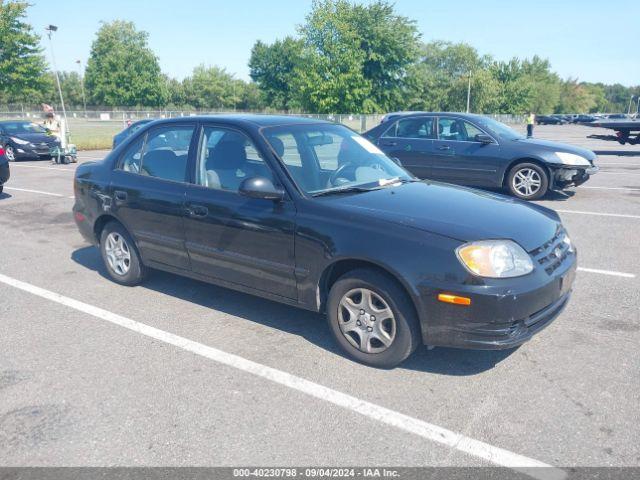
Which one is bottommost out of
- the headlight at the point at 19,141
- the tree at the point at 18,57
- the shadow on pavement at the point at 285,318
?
Result: the shadow on pavement at the point at 285,318

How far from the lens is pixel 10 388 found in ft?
11.4

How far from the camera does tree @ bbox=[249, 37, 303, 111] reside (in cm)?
9806

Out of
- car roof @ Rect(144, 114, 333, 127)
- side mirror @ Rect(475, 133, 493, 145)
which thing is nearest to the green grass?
side mirror @ Rect(475, 133, 493, 145)

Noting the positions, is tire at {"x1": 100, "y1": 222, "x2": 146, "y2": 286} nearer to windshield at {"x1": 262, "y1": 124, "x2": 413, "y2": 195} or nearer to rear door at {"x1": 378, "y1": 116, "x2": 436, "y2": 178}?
windshield at {"x1": 262, "y1": 124, "x2": 413, "y2": 195}

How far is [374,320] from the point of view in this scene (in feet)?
11.9

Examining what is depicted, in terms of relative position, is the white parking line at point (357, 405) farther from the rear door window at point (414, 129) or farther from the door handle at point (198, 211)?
the rear door window at point (414, 129)

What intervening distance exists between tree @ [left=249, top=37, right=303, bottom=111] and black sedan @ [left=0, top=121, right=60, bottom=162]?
78506 mm

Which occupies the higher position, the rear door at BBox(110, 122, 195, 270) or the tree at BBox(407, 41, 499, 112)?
the tree at BBox(407, 41, 499, 112)

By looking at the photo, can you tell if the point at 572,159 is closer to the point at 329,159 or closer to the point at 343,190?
the point at 329,159

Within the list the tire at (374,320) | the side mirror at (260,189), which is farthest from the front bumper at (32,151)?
the tire at (374,320)

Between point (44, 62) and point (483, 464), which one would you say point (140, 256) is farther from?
point (44, 62)

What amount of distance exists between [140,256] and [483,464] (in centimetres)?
370

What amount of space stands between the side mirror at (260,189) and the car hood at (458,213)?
374 mm

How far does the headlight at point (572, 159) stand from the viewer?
9.59 meters
